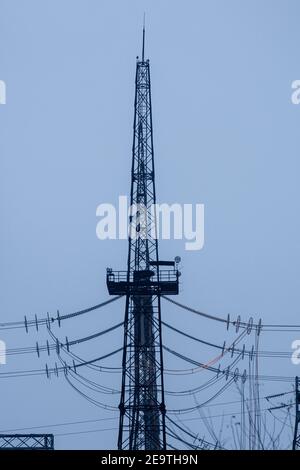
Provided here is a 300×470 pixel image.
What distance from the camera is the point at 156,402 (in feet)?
160

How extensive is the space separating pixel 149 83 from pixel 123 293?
15.9 metres

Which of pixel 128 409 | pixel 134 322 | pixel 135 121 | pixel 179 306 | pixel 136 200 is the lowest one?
pixel 128 409

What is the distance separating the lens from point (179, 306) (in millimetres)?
61406

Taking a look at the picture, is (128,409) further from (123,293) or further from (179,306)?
(179,306)

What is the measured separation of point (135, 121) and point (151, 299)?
12.8 metres
